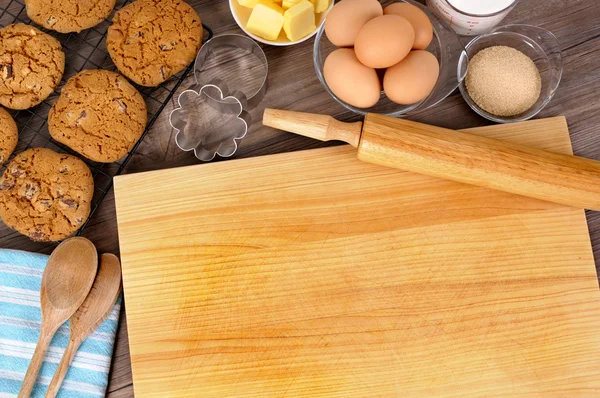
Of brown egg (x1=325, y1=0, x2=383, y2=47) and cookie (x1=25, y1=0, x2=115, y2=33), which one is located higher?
brown egg (x1=325, y1=0, x2=383, y2=47)

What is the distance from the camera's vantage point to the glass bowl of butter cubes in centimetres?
94

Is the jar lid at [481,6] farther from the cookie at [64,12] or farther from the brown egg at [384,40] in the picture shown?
the cookie at [64,12]

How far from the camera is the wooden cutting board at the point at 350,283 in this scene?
0.93m

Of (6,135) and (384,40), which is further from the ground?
(384,40)

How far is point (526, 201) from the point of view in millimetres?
949

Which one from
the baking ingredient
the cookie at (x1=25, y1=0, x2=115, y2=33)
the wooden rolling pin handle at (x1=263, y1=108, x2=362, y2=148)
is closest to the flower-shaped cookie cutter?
the wooden rolling pin handle at (x1=263, y1=108, x2=362, y2=148)

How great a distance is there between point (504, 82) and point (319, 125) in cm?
36

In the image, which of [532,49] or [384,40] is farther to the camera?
[532,49]

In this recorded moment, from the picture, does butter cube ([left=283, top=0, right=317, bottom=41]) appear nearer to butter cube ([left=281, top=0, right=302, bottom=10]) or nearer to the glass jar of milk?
butter cube ([left=281, top=0, right=302, bottom=10])

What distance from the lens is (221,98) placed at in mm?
1025

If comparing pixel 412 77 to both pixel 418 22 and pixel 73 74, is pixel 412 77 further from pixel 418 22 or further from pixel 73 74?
pixel 73 74

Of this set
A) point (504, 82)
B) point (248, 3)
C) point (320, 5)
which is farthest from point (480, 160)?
point (248, 3)

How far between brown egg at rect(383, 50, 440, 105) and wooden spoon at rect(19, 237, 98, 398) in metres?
0.62

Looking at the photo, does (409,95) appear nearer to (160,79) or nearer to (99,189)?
(160,79)
